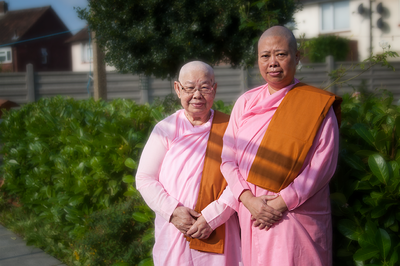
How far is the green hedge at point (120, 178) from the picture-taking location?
2135mm

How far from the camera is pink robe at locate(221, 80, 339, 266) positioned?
1.93m

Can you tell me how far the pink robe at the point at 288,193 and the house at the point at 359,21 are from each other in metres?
22.9

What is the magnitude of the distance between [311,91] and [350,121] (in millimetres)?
682

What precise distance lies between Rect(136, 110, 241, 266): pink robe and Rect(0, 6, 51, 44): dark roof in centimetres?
4457

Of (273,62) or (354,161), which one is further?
(354,161)

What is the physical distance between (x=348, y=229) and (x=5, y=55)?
140 feet

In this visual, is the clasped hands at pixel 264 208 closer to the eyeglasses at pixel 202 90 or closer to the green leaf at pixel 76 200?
the eyeglasses at pixel 202 90

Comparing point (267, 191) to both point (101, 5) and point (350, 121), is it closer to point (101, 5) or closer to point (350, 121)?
point (350, 121)

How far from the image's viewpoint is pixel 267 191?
203cm

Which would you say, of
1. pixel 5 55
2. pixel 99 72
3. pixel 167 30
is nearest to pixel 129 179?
pixel 167 30

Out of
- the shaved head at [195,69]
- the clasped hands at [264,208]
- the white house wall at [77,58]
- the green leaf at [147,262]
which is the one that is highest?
the white house wall at [77,58]

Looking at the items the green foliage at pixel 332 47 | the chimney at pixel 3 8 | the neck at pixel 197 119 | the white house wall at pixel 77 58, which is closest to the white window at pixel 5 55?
the white house wall at pixel 77 58

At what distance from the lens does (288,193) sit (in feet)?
6.34

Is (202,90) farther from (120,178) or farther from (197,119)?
(120,178)
